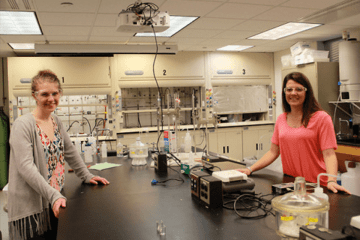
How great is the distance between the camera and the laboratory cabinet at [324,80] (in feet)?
15.2

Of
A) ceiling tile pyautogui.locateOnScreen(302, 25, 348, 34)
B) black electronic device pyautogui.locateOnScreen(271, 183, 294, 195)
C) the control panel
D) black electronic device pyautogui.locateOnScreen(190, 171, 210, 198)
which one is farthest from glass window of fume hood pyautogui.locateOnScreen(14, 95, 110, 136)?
black electronic device pyautogui.locateOnScreen(271, 183, 294, 195)

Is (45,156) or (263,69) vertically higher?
(263,69)

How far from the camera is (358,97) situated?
4.29 m

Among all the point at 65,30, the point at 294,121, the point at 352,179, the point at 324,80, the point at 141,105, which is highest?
the point at 65,30

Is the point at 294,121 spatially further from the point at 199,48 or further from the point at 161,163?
the point at 199,48

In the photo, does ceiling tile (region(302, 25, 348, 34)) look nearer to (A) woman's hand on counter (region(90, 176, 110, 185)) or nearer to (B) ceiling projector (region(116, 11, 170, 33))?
(B) ceiling projector (region(116, 11, 170, 33))

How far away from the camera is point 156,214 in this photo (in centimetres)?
134

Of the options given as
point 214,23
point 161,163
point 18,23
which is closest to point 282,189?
point 161,163

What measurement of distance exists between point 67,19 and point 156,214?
2.89 meters

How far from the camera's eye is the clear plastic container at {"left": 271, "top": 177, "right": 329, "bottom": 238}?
0.88 m

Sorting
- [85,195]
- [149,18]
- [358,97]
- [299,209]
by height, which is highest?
[149,18]

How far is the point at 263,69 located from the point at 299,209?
5707 mm

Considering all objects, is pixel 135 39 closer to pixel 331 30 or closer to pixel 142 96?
pixel 142 96

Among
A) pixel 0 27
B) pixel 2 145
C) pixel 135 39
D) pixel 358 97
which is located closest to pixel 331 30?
pixel 358 97
